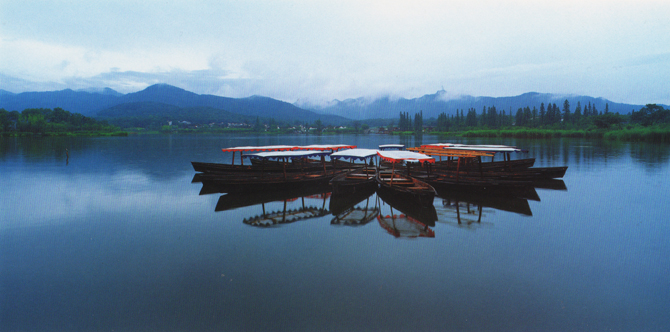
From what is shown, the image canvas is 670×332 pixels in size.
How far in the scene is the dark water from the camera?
7086 mm

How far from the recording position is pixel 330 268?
9.45 m

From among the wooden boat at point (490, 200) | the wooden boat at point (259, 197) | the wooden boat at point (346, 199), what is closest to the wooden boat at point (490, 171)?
the wooden boat at point (490, 200)

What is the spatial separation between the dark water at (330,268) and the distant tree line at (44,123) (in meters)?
112

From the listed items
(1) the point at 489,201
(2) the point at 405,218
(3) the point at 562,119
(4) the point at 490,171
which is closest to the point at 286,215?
(2) the point at 405,218

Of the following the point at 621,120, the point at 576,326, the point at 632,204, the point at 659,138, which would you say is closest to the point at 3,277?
the point at 576,326

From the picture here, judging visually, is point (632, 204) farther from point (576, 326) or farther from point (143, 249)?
point (143, 249)

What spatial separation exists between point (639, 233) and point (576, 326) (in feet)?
31.4

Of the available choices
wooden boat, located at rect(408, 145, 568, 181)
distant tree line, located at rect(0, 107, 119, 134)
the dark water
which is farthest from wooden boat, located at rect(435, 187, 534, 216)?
distant tree line, located at rect(0, 107, 119, 134)

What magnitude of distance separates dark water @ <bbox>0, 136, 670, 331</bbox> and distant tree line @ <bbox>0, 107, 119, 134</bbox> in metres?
112

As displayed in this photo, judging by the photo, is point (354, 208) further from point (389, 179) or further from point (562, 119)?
point (562, 119)

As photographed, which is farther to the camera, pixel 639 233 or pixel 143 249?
pixel 639 233

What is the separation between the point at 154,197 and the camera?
19.3 m

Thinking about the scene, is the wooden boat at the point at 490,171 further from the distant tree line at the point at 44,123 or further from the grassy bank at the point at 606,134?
the distant tree line at the point at 44,123

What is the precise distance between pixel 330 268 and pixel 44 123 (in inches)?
5160
